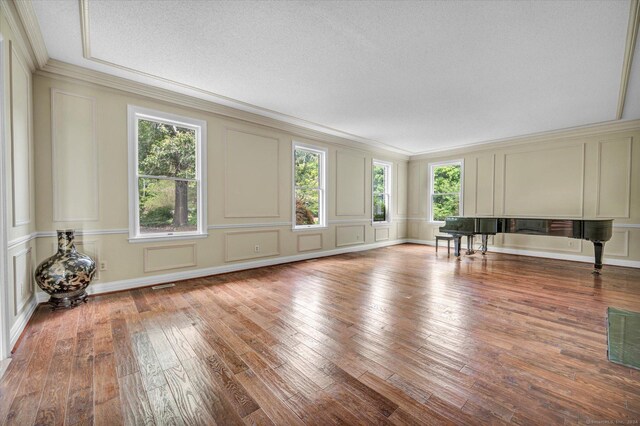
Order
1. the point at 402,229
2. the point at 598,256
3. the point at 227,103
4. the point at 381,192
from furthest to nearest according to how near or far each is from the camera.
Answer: the point at 402,229 < the point at 381,192 < the point at 598,256 < the point at 227,103

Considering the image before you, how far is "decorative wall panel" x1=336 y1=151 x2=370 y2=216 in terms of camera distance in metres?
6.33

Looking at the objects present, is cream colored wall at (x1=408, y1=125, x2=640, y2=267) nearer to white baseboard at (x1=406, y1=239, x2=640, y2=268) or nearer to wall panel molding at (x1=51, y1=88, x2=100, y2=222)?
white baseboard at (x1=406, y1=239, x2=640, y2=268)

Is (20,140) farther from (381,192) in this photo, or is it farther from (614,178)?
(614,178)

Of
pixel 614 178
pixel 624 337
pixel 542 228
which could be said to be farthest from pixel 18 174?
pixel 614 178

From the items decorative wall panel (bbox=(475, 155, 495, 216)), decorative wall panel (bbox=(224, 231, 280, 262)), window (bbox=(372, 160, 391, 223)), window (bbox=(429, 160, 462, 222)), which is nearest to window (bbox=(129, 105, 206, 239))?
decorative wall panel (bbox=(224, 231, 280, 262))

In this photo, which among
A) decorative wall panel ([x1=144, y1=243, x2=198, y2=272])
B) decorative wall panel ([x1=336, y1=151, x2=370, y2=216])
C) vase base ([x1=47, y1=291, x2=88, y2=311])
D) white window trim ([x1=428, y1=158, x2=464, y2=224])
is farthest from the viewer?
white window trim ([x1=428, y1=158, x2=464, y2=224])

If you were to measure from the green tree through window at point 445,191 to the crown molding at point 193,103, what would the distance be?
2093 millimetres

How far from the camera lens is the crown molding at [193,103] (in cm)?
308

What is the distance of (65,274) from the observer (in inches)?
109

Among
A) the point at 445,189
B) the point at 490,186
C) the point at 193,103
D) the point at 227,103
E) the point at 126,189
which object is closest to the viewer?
the point at 126,189

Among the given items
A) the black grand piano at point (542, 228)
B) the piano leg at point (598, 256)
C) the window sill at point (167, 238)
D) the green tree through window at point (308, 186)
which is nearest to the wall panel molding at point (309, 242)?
the green tree through window at point (308, 186)

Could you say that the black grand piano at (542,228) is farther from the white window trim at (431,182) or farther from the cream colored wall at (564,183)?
the white window trim at (431,182)

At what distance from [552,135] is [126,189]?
776 cm

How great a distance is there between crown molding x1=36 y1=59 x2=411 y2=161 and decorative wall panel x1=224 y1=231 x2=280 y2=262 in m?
1.96
